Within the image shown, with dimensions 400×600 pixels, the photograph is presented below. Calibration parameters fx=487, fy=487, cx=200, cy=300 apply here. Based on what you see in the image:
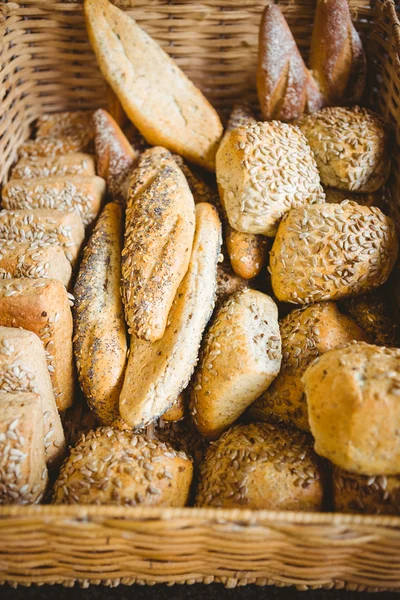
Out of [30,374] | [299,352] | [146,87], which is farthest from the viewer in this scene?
[146,87]

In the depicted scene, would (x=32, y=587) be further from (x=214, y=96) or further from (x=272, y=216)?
(x=214, y=96)

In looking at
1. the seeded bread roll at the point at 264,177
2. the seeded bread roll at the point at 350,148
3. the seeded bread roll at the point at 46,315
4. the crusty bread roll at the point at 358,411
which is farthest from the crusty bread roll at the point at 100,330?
the seeded bread roll at the point at 350,148

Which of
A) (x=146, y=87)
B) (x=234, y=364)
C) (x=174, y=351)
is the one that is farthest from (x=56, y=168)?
(x=234, y=364)

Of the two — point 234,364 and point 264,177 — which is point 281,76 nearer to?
point 264,177

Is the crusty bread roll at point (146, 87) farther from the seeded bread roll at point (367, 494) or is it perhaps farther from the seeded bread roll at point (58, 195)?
the seeded bread roll at point (367, 494)

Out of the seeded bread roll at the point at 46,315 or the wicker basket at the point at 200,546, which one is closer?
the wicker basket at the point at 200,546

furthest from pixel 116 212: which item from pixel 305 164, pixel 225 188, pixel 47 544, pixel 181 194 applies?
pixel 47 544

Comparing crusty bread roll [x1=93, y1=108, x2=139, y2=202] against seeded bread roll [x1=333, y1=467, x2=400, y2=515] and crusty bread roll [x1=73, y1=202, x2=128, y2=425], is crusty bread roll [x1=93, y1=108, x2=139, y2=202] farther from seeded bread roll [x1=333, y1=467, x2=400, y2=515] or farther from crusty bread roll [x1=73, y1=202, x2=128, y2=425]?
seeded bread roll [x1=333, y1=467, x2=400, y2=515]

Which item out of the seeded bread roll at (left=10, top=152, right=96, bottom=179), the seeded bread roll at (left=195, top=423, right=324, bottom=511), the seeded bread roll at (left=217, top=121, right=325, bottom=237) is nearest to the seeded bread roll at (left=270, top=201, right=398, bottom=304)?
the seeded bread roll at (left=217, top=121, right=325, bottom=237)
